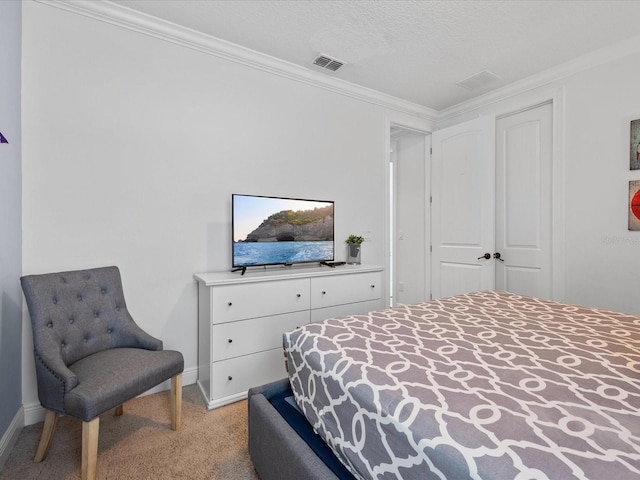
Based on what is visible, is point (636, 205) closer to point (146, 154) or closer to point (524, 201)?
point (524, 201)

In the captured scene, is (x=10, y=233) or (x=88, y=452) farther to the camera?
(x=10, y=233)

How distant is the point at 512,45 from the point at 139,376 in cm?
361

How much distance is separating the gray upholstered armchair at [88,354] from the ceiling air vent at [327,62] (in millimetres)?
2402

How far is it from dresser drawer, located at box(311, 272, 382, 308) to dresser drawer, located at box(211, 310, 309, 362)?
20 cm

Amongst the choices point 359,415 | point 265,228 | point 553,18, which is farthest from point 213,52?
point 359,415

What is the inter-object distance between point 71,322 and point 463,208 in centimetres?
365

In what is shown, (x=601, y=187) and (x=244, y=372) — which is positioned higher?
(x=601, y=187)

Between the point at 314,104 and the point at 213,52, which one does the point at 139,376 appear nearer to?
the point at 213,52

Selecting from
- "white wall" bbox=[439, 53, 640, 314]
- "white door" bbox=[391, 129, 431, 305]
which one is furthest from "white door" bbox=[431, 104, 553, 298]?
"white door" bbox=[391, 129, 431, 305]

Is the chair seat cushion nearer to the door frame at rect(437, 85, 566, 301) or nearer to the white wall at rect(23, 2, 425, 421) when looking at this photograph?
the white wall at rect(23, 2, 425, 421)

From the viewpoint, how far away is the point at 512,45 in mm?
2645

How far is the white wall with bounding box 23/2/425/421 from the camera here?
202 cm

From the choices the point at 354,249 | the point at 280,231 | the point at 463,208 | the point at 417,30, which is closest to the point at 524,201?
the point at 463,208

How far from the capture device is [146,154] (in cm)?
232
